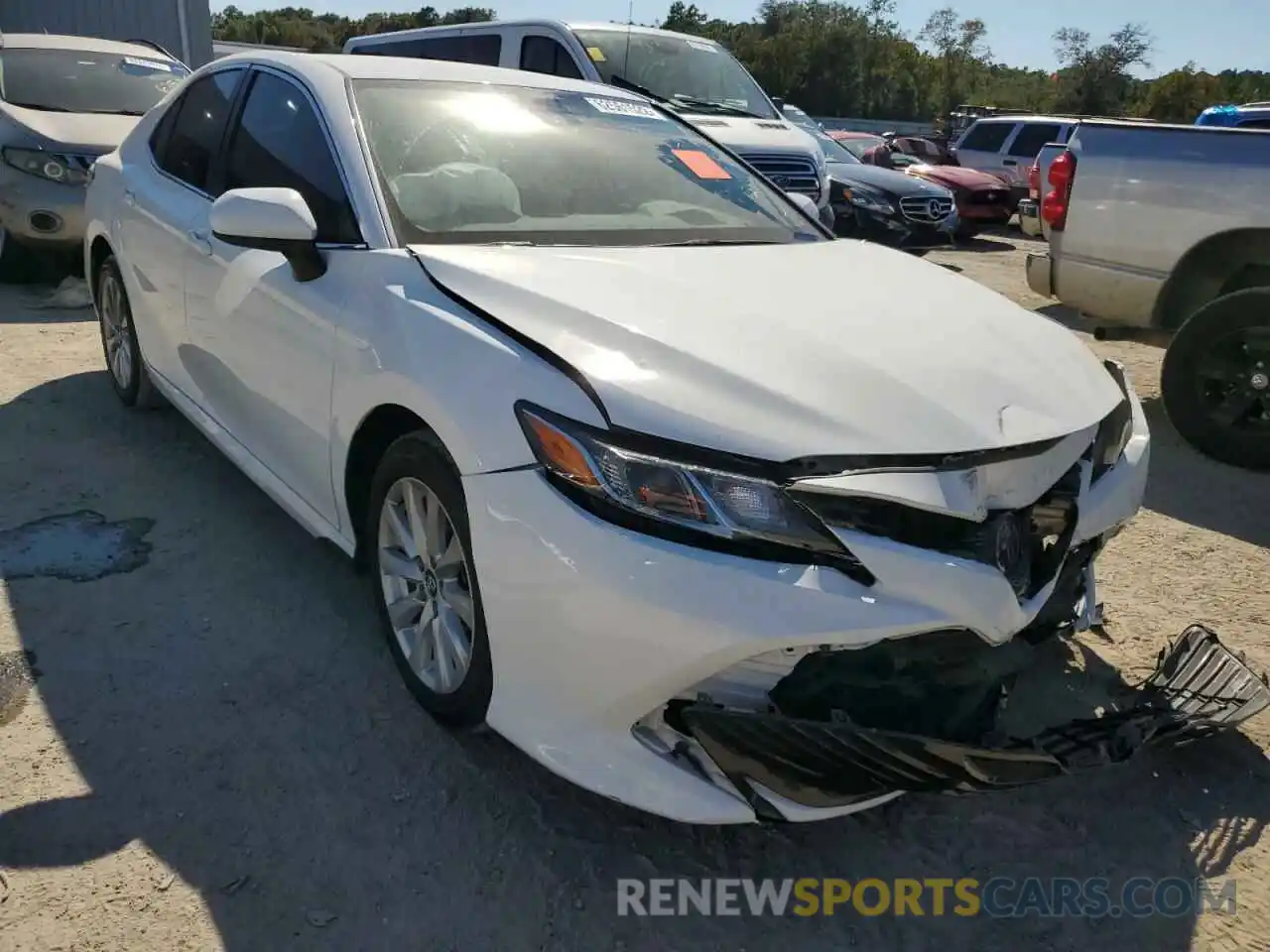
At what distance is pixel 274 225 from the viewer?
2711mm

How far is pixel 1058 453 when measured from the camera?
2.22 metres

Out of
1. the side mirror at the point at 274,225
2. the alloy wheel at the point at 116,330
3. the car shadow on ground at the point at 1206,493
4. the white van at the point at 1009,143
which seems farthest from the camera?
the white van at the point at 1009,143

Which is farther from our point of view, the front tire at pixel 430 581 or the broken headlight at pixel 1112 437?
the broken headlight at pixel 1112 437

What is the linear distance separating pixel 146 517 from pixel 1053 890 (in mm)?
3161

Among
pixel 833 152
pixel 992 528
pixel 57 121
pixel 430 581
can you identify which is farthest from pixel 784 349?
pixel 833 152

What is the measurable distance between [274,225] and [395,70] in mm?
880

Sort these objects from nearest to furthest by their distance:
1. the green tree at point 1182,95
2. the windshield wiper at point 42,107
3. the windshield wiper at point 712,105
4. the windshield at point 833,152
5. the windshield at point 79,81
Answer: the windshield wiper at point 42,107, the windshield at point 79,81, the windshield wiper at point 712,105, the windshield at point 833,152, the green tree at point 1182,95

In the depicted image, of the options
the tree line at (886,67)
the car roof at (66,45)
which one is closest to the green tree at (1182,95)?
the tree line at (886,67)

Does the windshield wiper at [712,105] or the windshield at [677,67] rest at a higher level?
the windshield at [677,67]

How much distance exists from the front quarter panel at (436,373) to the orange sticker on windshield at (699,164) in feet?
4.23

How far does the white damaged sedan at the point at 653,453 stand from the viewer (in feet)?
6.34

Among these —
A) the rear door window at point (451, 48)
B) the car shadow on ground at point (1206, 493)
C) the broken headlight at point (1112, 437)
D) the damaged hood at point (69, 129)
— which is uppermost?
the rear door window at point (451, 48)

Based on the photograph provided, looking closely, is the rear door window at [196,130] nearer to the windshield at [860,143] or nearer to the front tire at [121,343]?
the front tire at [121,343]

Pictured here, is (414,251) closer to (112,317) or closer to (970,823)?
(970,823)
